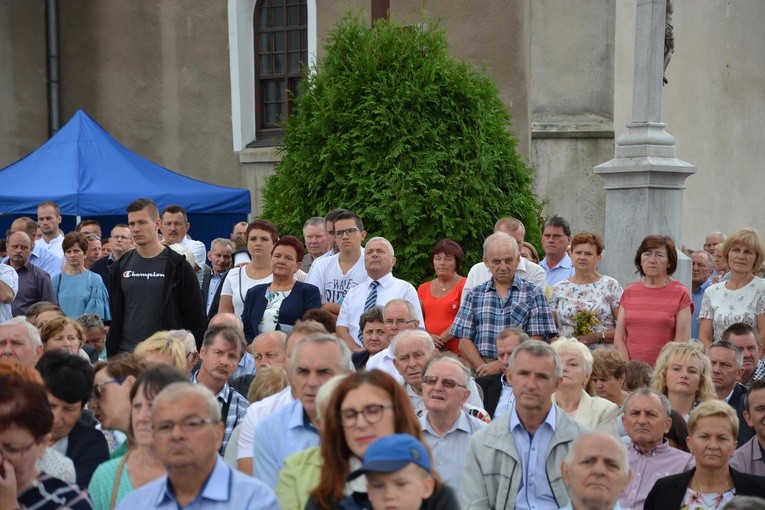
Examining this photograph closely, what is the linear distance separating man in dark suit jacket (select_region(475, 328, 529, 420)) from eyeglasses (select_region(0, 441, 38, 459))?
394 centimetres

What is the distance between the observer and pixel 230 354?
318 inches

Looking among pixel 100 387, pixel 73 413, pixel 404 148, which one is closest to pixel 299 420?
pixel 73 413

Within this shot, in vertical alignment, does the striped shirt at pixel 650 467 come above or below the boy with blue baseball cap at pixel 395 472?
below

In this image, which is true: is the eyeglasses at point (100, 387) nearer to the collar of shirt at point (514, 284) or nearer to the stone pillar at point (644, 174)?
the collar of shirt at point (514, 284)

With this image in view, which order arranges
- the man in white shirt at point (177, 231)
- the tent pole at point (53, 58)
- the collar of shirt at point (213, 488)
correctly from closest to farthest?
the collar of shirt at point (213, 488)
the man in white shirt at point (177, 231)
the tent pole at point (53, 58)

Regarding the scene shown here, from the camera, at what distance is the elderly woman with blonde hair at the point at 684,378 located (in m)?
8.22

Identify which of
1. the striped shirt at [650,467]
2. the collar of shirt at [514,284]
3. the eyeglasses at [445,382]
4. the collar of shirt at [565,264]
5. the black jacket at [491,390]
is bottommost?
the striped shirt at [650,467]

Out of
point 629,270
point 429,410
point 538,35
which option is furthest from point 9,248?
point 538,35

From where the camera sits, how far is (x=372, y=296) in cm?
1027

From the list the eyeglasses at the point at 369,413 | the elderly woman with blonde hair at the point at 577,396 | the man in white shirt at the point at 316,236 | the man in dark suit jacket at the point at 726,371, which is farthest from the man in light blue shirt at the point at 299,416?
the man in white shirt at the point at 316,236

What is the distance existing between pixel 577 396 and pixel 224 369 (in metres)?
2.21

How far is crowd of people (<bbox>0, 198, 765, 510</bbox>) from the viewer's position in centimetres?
505

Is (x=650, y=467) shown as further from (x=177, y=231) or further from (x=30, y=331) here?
(x=177, y=231)

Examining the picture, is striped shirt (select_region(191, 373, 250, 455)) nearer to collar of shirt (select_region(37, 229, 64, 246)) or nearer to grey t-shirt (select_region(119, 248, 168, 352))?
grey t-shirt (select_region(119, 248, 168, 352))
